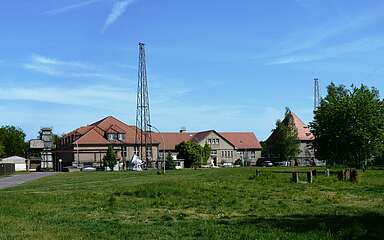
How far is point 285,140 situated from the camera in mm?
132000

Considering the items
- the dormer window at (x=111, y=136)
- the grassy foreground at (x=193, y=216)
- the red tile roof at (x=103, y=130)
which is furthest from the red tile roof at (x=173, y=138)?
the grassy foreground at (x=193, y=216)

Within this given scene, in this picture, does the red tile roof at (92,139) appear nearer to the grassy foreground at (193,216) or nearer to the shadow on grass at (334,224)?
the grassy foreground at (193,216)

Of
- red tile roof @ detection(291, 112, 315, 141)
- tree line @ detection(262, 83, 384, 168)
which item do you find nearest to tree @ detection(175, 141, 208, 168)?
red tile roof @ detection(291, 112, 315, 141)

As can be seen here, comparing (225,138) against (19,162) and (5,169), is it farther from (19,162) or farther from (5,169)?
(5,169)

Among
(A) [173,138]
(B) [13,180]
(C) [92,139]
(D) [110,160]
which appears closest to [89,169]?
(D) [110,160]

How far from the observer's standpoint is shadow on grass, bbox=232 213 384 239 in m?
13.3

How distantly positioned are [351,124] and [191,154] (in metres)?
73.4

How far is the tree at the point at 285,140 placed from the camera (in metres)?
132

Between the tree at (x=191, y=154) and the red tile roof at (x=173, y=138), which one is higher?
the red tile roof at (x=173, y=138)

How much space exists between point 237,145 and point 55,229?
142 meters

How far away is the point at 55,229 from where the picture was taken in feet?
50.9

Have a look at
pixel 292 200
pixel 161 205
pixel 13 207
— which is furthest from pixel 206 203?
pixel 13 207

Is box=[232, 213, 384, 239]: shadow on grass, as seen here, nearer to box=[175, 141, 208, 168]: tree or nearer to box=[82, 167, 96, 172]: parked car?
box=[82, 167, 96, 172]: parked car

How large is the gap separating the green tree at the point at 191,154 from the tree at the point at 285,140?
17.5 m
